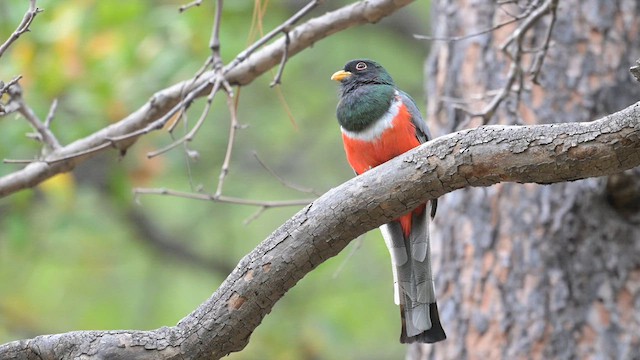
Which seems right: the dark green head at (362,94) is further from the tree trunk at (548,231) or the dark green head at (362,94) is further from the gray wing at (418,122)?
the tree trunk at (548,231)

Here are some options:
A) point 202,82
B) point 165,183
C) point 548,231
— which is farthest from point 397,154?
point 165,183

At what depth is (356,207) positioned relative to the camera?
2986mm

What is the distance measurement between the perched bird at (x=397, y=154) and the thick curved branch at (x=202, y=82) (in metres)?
0.32

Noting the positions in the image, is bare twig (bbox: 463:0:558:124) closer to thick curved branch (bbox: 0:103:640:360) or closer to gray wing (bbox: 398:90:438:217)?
gray wing (bbox: 398:90:438:217)

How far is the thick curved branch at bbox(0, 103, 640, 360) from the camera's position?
8.93 feet

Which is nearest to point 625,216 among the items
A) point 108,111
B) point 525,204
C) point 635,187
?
point 635,187

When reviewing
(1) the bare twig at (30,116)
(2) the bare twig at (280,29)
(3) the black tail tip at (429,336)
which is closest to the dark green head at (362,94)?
(2) the bare twig at (280,29)

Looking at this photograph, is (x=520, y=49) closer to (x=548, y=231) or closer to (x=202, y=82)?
(x=548, y=231)

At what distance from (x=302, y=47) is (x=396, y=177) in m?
1.36

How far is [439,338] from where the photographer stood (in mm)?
3594

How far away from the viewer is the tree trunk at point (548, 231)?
4.62 m

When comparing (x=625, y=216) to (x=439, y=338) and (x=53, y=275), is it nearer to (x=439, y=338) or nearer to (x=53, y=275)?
(x=439, y=338)

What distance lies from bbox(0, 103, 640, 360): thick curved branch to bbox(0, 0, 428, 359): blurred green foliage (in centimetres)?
283

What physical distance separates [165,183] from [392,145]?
4.56 metres
